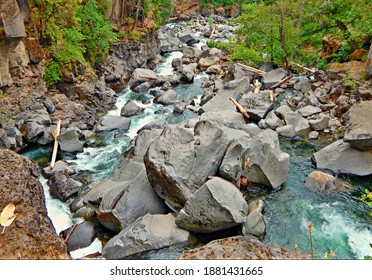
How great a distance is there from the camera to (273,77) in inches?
686

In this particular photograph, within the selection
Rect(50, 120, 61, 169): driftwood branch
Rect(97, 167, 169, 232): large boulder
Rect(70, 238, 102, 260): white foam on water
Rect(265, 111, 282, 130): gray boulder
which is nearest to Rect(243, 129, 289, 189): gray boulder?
Rect(97, 167, 169, 232): large boulder

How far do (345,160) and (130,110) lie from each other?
1024cm

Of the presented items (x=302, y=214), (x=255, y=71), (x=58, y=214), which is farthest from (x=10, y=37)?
(x=255, y=71)

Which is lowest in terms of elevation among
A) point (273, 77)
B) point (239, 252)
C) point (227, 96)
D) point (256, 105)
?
point (256, 105)

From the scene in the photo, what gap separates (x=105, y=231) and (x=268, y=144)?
5.47m

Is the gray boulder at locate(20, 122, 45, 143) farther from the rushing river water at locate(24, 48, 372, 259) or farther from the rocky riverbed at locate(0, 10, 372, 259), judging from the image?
the rushing river water at locate(24, 48, 372, 259)

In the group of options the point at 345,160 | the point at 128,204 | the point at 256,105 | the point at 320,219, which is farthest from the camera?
the point at 256,105

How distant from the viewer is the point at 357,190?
346 inches

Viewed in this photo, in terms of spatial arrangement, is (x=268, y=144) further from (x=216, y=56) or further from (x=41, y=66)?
(x=216, y=56)

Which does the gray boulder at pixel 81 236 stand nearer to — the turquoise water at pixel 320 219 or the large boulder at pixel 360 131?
the turquoise water at pixel 320 219

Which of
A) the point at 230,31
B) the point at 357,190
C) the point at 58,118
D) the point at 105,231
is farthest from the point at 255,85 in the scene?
the point at 230,31

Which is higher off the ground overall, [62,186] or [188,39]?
[188,39]

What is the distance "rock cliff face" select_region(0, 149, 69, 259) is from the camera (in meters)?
3.23

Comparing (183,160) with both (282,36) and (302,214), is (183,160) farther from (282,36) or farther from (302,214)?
Answer: (282,36)
